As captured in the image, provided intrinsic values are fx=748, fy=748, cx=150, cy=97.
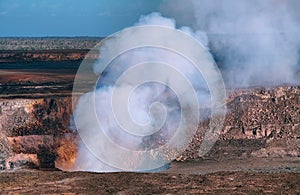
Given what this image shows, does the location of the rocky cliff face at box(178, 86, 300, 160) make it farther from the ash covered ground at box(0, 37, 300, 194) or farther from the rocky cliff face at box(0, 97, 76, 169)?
the rocky cliff face at box(0, 97, 76, 169)

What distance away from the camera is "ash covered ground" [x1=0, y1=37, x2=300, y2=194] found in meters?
36.6

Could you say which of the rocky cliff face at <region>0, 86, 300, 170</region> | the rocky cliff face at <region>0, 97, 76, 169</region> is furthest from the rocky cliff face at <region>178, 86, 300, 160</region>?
the rocky cliff face at <region>0, 97, 76, 169</region>

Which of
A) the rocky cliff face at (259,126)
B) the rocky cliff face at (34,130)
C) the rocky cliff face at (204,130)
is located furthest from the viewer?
the rocky cliff face at (259,126)

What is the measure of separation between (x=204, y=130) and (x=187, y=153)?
2.90 m

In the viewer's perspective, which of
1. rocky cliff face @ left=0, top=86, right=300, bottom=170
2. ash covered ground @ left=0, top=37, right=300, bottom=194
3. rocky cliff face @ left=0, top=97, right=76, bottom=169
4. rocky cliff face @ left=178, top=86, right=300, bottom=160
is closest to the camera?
ash covered ground @ left=0, top=37, right=300, bottom=194

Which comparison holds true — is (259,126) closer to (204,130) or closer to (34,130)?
(204,130)

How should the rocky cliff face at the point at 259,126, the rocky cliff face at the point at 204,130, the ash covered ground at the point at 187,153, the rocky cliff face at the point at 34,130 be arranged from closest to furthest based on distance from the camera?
1. the ash covered ground at the point at 187,153
2. the rocky cliff face at the point at 34,130
3. the rocky cliff face at the point at 204,130
4. the rocky cliff face at the point at 259,126

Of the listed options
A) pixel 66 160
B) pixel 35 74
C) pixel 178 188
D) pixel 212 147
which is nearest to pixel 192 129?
pixel 212 147

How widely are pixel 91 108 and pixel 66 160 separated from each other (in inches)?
279

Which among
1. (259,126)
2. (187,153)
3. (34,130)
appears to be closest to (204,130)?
(187,153)

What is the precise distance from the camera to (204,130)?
165 ft

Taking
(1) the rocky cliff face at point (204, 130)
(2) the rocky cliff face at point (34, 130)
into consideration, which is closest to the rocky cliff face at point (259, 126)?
(1) the rocky cliff face at point (204, 130)

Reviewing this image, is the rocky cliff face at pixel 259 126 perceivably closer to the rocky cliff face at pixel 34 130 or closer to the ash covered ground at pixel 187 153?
the ash covered ground at pixel 187 153

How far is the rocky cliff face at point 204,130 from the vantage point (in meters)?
45.4
